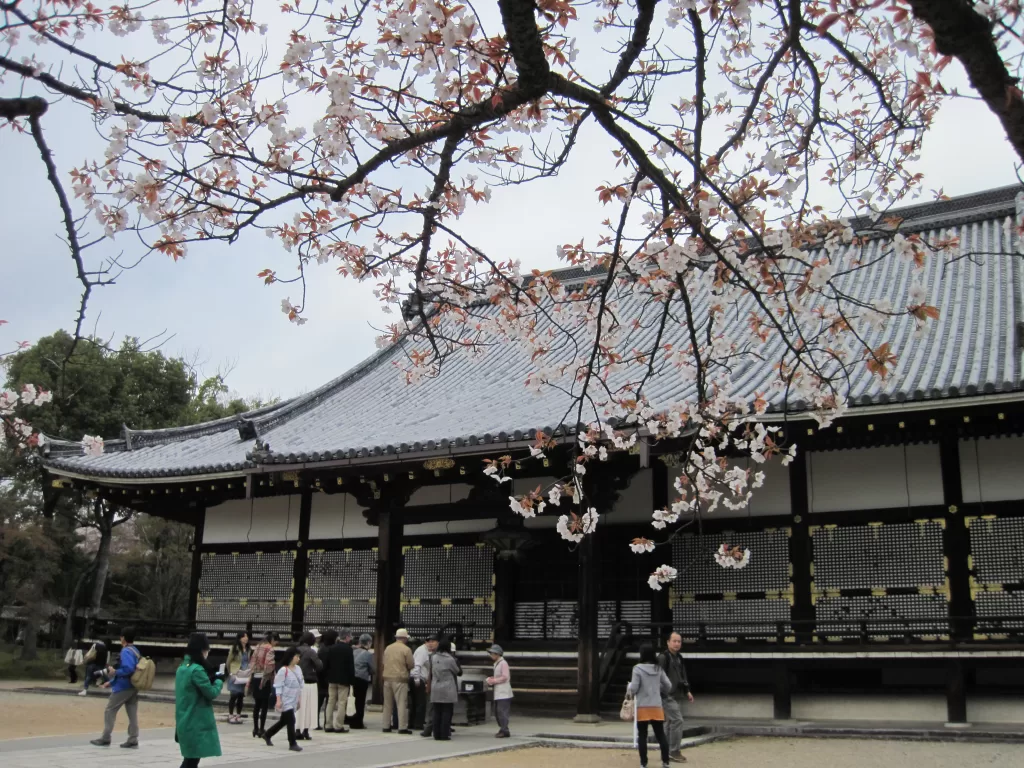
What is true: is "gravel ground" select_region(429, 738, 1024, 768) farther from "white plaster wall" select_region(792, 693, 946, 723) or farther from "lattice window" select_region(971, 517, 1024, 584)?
"lattice window" select_region(971, 517, 1024, 584)

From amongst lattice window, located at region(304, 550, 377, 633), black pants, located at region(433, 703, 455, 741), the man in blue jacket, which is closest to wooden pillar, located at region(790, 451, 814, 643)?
black pants, located at region(433, 703, 455, 741)

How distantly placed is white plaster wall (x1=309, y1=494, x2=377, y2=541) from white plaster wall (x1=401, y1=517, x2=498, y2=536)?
83cm

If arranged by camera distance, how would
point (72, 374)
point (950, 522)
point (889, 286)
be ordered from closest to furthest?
point (950, 522) < point (889, 286) < point (72, 374)

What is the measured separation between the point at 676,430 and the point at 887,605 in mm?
5907

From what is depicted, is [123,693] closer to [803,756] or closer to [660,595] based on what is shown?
[803,756]

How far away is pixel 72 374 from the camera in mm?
29156

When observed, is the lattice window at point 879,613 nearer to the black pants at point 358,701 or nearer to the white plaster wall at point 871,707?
the white plaster wall at point 871,707

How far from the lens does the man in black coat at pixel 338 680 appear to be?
41.5ft

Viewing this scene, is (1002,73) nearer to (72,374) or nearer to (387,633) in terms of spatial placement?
(387,633)

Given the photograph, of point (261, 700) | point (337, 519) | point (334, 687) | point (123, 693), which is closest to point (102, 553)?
point (337, 519)

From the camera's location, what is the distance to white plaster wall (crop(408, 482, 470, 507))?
1680 centimetres

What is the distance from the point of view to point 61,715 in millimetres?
14703

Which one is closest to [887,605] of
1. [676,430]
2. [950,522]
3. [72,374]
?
[950,522]

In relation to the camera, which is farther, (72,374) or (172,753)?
(72,374)
